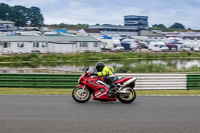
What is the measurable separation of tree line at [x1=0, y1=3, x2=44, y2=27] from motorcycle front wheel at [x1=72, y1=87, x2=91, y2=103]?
350 ft

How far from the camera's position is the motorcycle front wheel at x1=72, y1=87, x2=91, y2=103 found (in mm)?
10398

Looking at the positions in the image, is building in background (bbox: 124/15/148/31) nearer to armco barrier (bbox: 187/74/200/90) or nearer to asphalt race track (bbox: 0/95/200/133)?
armco barrier (bbox: 187/74/200/90)

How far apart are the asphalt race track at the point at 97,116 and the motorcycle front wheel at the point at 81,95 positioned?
0.61 feet

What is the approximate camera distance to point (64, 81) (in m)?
14.9

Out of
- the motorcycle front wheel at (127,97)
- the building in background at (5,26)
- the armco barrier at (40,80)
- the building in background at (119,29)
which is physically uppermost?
the building in background at (119,29)

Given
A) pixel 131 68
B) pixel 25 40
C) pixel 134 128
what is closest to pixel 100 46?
pixel 25 40

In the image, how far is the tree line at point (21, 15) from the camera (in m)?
113

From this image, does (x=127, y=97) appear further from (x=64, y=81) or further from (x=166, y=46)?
(x=166, y=46)

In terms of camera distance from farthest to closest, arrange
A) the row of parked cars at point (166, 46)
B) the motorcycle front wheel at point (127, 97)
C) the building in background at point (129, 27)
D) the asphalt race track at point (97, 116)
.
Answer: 1. the building in background at point (129, 27)
2. the row of parked cars at point (166, 46)
3. the motorcycle front wheel at point (127, 97)
4. the asphalt race track at point (97, 116)

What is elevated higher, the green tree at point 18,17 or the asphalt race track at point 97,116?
the green tree at point 18,17

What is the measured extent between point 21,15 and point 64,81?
103m

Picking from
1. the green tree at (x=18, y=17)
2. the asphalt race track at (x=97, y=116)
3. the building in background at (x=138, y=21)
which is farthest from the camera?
the building in background at (x=138, y=21)

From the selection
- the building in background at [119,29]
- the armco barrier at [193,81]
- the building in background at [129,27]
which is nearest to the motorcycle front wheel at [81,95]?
the armco barrier at [193,81]

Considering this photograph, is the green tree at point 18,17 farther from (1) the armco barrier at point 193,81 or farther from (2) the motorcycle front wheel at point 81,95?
(2) the motorcycle front wheel at point 81,95
